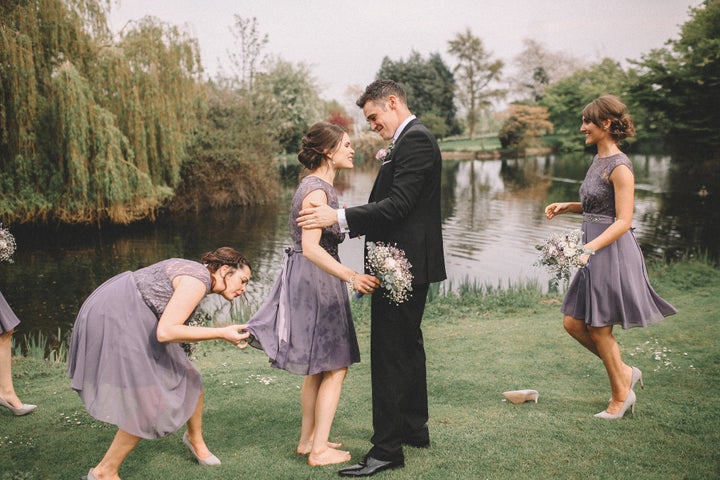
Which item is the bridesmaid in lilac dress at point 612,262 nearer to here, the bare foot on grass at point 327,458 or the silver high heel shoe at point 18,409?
the bare foot on grass at point 327,458

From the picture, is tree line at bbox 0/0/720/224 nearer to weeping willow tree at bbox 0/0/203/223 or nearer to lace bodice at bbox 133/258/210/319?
weeping willow tree at bbox 0/0/203/223

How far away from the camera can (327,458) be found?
3803 millimetres

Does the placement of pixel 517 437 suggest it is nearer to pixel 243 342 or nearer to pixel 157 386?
pixel 243 342

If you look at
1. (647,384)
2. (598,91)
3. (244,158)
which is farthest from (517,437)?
(598,91)

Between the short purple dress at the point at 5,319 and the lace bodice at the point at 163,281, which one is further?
the short purple dress at the point at 5,319

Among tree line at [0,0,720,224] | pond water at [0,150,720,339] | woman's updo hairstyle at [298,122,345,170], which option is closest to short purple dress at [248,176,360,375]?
woman's updo hairstyle at [298,122,345,170]

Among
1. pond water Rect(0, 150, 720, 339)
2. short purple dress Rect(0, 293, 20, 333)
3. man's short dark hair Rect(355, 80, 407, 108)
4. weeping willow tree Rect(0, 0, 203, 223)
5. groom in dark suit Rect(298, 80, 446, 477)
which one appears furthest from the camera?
weeping willow tree Rect(0, 0, 203, 223)

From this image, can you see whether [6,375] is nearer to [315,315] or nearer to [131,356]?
[131,356]

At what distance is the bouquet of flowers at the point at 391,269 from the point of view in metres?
3.38

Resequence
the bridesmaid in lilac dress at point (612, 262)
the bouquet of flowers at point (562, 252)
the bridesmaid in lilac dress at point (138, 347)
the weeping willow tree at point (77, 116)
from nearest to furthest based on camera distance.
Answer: the bridesmaid in lilac dress at point (138, 347), the bouquet of flowers at point (562, 252), the bridesmaid in lilac dress at point (612, 262), the weeping willow tree at point (77, 116)

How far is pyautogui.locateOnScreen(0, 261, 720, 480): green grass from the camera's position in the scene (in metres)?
3.73

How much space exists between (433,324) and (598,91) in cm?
5395

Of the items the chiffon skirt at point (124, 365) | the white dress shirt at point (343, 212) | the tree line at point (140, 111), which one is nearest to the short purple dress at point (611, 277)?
the white dress shirt at point (343, 212)

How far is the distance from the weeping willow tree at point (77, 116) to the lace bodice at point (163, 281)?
13833 mm
